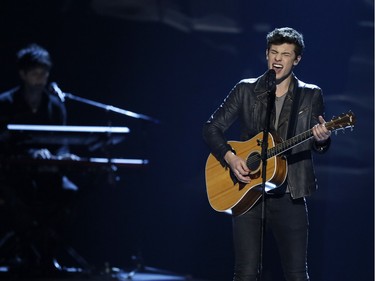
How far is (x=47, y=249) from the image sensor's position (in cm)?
667

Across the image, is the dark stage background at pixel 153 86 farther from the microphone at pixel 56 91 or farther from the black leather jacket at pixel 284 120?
the black leather jacket at pixel 284 120

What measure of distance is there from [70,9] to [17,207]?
214cm

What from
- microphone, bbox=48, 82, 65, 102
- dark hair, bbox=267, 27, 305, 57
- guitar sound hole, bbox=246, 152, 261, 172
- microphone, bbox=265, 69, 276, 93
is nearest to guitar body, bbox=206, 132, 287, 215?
guitar sound hole, bbox=246, 152, 261, 172

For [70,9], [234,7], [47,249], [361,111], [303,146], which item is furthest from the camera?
[70,9]

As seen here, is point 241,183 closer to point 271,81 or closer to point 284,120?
point 284,120

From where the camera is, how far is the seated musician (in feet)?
21.4

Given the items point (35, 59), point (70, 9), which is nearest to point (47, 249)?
point (35, 59)

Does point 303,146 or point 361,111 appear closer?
point 303,146

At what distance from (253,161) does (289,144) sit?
0.29 metres

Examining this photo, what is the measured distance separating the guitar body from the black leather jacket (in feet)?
0.23

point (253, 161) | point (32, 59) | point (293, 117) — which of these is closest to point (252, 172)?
point (253, 161)

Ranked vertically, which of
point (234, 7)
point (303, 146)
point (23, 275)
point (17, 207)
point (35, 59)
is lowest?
point (23, 275)

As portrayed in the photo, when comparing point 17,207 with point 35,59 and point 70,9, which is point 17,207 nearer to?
point 35,59

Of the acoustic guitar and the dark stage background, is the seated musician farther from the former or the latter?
the acoustic guitar
